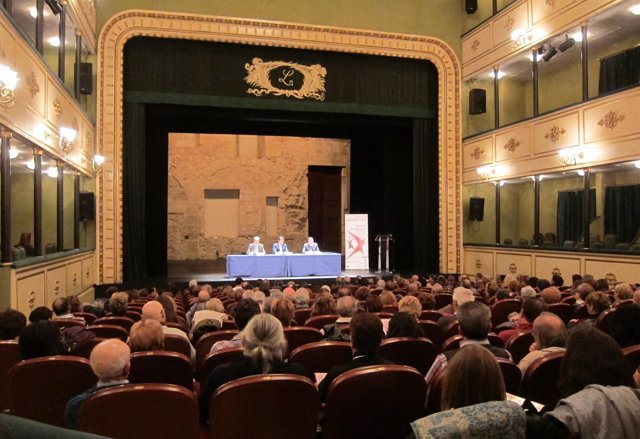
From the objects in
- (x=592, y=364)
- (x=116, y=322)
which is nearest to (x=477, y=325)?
(x=592, y=364)

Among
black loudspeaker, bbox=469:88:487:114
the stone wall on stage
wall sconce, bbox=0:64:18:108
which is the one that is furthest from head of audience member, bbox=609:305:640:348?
the stone wall on stage

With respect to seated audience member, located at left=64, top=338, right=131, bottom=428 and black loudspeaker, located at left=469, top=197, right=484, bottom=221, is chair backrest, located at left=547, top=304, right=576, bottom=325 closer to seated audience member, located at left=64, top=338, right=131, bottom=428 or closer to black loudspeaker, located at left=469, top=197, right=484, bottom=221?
seated audience member, located at left=64, top=338, right=131, bottom=428

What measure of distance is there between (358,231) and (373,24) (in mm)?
5426

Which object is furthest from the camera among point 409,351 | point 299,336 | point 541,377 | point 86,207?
point 86,207

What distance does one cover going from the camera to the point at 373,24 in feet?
44.2

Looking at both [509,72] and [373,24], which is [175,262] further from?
[509,72]

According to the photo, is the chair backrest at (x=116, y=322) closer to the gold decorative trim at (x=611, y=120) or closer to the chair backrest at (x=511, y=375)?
the chair backrest at (x=511, y=375)

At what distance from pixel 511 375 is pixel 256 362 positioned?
49.8 inches

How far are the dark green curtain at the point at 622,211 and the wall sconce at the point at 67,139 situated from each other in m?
11.4

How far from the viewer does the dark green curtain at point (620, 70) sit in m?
11.2

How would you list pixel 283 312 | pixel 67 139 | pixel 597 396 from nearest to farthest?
pixel 597 396, pixel 283 312, pixel 67 139

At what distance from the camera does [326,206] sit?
65.6 ft

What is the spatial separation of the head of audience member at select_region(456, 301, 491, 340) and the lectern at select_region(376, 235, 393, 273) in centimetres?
1131

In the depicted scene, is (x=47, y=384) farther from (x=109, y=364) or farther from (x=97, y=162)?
(x=97, y=162)
